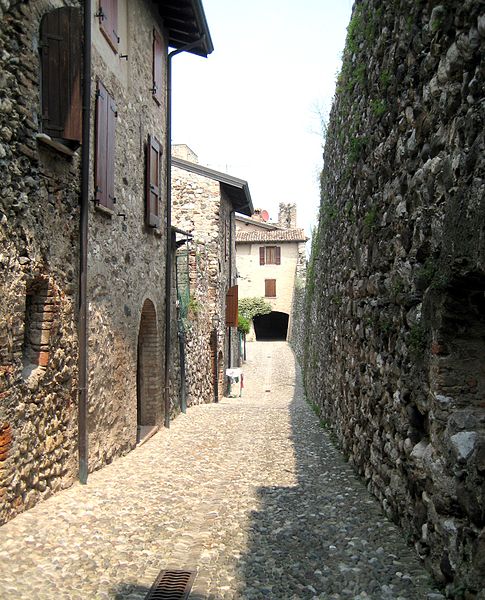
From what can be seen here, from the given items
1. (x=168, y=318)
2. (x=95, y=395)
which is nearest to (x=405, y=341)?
(x=95, y=395)

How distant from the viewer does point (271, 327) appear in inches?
1496

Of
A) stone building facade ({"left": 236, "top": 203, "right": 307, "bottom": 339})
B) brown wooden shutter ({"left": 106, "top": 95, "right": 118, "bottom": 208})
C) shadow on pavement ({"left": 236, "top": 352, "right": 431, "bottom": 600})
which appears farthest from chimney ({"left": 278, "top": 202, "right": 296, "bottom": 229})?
shadow on pavement ({"left": 236, "top": 352, "right": 431, "bottom": 600})

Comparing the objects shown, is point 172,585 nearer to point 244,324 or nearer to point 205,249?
point 205,249

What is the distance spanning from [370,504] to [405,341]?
1694 millimetres

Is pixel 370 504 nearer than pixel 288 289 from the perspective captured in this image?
Yes

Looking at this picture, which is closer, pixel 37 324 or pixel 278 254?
pixel 37 324

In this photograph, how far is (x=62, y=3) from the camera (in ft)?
18.8

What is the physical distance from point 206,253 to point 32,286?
11.0 metres

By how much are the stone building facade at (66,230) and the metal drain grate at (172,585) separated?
4.91 ft

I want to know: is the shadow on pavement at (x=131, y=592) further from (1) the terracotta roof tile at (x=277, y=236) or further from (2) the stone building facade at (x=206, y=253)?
(1) the terracotta roof tile at (x=277, y=236)

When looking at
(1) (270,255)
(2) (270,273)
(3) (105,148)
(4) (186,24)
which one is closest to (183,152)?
(1) (270,255)

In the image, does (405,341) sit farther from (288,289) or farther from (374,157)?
(288,289)

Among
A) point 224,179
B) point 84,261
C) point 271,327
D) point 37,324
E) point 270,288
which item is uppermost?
point 224,179

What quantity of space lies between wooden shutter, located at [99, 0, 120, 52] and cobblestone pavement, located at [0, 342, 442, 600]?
513 centimetres
